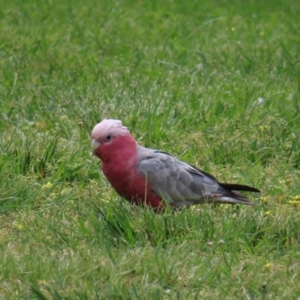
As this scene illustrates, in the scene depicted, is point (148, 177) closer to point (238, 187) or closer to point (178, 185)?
point (178, 185)

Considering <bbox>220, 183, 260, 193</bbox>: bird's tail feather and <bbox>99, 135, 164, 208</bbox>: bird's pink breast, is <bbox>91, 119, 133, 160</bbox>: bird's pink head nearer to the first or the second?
<bbox>99, 135, 164, 208</bbox>: bird's pink breast

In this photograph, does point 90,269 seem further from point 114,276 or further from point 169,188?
point 169,188

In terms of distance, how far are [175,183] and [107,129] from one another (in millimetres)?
459

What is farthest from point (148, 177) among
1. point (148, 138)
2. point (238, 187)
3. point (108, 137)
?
point (148, 138)

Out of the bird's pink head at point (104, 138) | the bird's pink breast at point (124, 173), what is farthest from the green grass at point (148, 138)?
the bird's pink head at point (104, 138)

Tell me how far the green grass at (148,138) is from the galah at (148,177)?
3.5 inches

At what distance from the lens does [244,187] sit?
4.65 meters

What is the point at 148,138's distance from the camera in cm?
581

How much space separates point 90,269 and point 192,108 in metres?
2.62

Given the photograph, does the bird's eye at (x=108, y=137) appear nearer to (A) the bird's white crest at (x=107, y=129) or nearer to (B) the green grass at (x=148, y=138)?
(A) the bird's white crest at (x=107, y=129)

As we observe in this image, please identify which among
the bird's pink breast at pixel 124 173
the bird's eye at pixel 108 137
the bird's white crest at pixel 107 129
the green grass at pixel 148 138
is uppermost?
the bird's white crest at pixel 107 129

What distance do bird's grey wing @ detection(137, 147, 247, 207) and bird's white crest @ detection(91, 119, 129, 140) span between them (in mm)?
168

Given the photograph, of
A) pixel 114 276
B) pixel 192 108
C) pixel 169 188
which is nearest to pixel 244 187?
pixel 169 188

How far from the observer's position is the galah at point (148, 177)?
459 cm
